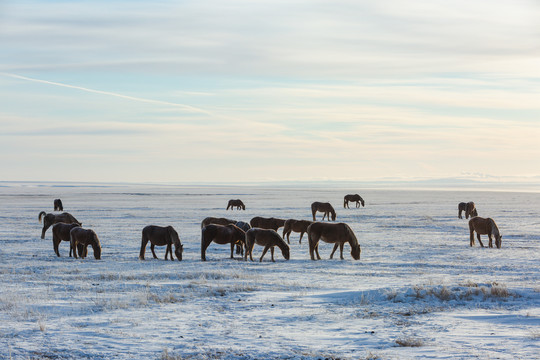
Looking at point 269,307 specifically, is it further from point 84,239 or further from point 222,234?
point 84,239

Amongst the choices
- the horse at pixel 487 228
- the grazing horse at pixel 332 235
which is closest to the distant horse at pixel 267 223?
the grazing horse at pixel 332 235

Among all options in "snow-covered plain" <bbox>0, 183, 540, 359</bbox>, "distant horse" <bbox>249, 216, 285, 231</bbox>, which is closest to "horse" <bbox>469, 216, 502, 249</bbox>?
"snow-covered plain" <bbox>0, 183, 540, 359</bbox>

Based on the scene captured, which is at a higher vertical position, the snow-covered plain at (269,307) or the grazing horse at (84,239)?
the grazing horse at (84,239)

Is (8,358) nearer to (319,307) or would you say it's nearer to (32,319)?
(32,319)

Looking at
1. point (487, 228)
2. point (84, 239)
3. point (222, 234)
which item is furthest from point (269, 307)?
point (487, 228)

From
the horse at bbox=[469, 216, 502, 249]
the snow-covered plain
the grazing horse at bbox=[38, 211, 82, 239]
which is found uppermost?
the grazing horse at bbox=[38, 211, 82, 239]

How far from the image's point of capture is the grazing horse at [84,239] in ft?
69.9

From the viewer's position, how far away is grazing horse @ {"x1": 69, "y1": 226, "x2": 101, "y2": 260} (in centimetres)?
2131

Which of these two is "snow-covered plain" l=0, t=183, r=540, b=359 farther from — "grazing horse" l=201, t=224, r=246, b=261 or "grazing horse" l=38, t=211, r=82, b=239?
"grazing horse" l=38, t=211, r=82, b=239

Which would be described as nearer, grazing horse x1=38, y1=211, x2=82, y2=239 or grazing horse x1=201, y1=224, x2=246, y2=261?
grazing horse x1=201, y1=224, x2=246, y2=261

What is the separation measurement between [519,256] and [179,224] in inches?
908

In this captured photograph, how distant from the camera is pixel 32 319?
1115cm

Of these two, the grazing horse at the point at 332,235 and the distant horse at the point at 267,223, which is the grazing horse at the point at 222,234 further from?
the distant horse at the point at 267,223

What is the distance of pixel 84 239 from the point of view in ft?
70.5
